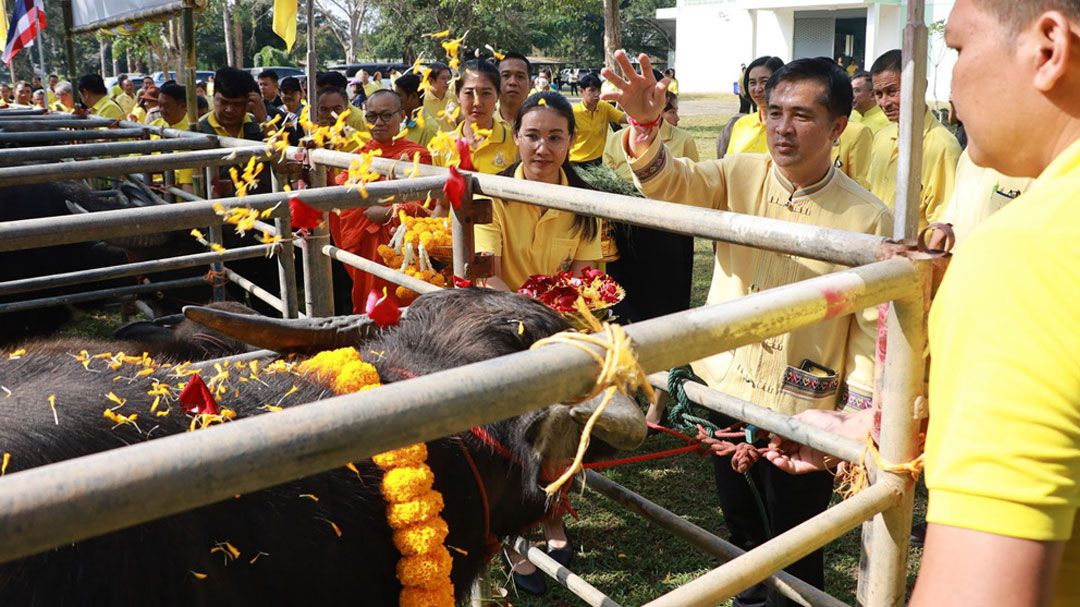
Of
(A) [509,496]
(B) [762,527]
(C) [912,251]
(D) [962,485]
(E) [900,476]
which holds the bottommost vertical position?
(B) [762,527]

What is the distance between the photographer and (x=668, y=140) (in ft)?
19.1

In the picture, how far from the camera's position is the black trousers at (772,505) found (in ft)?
8.71

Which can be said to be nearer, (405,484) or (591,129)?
(405,484)

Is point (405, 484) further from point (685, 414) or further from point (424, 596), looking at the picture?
point (685, 414)

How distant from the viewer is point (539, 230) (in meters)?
3.21

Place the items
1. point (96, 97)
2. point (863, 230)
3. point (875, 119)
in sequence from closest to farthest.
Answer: point (863, 230), point (875, 119), point (96, 97)

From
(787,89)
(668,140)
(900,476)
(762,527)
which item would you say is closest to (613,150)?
(668,140)

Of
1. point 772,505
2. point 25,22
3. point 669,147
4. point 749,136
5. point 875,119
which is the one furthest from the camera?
point 25,22

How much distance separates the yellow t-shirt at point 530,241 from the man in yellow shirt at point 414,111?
284 centimetres

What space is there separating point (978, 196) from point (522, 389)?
284 cm

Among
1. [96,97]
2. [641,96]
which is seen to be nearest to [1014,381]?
[641,96]

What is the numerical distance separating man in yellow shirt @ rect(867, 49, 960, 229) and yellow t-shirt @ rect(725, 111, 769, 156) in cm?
75

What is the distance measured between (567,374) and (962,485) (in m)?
0.40

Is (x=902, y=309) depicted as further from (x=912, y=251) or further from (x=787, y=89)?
(x=787, y=89)
